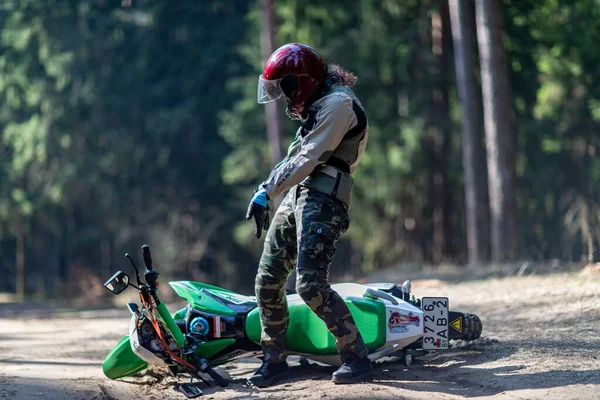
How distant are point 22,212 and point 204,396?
24.6 m

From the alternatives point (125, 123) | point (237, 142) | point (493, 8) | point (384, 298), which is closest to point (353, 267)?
point (237, 142)

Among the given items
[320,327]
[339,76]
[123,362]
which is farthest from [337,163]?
[123,362]

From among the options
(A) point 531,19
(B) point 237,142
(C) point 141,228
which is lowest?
(C) point 141,228

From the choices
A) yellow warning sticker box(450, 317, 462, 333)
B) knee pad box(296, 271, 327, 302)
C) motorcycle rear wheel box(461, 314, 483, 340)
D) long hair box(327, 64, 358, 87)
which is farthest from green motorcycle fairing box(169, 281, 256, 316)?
long hair box(327, 64, 358, 87)

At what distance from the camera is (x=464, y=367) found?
237 inches

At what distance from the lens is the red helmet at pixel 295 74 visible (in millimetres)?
5715

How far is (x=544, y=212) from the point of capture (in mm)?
28312

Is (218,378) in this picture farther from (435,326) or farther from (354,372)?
(435,326)

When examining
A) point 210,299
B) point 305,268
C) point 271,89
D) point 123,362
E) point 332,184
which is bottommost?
point 123,362

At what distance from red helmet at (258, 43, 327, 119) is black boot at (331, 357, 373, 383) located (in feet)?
6.22

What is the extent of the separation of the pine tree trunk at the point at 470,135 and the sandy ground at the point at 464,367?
821cm

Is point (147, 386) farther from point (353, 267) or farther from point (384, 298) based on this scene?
point (353, 267)

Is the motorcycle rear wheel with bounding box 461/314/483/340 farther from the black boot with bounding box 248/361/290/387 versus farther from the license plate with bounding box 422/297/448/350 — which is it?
the black boot with bounding box 248/361/290/387

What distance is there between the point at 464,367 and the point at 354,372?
968 mm
